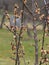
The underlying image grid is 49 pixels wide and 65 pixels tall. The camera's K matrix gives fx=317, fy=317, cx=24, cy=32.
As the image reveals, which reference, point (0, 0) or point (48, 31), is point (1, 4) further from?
point (48, 31)

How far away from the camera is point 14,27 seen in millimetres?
4188

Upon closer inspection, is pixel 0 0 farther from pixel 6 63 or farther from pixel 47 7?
pixel 47 7

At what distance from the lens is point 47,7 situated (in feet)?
13.1

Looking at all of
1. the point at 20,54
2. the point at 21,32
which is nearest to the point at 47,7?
the point at 21,32

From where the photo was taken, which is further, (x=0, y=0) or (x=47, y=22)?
(x=0, y=0)

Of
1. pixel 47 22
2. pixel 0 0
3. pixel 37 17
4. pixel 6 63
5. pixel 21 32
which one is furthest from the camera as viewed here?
pixel 0 0

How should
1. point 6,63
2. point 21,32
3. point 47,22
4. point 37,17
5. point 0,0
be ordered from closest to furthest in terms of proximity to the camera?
point 47,22 → point 21,32 → point 37,17 → point 6,63 → point 0,0

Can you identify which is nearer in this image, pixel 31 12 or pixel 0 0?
pixel 31 12

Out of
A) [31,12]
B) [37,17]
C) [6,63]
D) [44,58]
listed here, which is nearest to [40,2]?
[37,17]

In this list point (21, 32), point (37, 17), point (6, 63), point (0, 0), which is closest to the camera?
point (21, 32)

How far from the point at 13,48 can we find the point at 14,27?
0.29 metres

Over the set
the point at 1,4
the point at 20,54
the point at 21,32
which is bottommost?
the point at 1,4

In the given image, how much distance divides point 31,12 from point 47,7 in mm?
248

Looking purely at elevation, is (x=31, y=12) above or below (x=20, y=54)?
above
